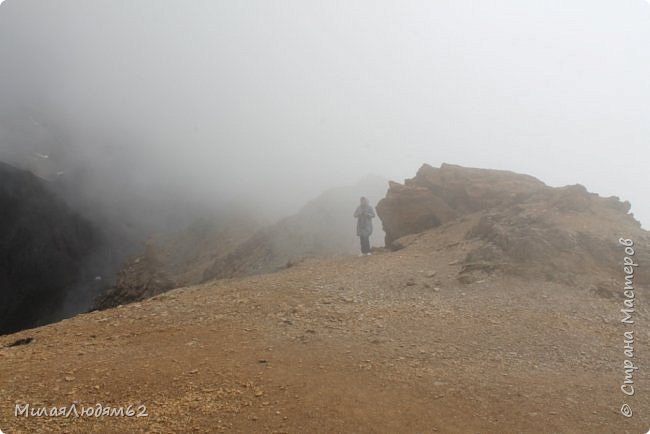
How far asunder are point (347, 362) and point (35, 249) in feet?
102

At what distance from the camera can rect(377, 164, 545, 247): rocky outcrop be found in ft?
47.9

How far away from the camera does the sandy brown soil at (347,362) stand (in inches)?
188

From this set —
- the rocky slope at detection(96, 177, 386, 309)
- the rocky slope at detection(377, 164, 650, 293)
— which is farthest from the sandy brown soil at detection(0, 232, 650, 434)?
the rocky slope at detection(96, 177, 386, 309)

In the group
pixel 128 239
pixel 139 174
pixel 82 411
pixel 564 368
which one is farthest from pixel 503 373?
pixel 139 174

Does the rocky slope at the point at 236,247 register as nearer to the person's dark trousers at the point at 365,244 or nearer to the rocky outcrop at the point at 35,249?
the rocky outcrop at the point at 35,249

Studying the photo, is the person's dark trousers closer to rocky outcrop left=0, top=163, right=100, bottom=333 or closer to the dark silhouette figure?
the dark silhouette figure

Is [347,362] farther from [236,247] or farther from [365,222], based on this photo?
[236,247]

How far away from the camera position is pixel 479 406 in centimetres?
505

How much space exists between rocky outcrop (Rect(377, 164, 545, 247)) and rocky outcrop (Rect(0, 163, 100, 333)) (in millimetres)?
21383

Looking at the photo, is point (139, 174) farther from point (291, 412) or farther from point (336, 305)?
point (291, 412)

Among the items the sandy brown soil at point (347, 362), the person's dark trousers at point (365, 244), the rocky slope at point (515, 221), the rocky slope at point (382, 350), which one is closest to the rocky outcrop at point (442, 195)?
the rocky slope at point (515, 221)

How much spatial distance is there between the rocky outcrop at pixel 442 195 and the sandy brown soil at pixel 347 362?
20.0ft

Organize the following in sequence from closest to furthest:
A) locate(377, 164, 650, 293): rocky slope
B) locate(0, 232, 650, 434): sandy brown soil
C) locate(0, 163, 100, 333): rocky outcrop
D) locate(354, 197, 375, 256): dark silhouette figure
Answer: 1. locate(0, 232, 650, 434): sandy brown soil
2. locate(377, 164, 650, 293): rocky slope
3. locate(354, 197, 375, 256): dark silhouette figure
4. locate(0, 163, 100, 333): rocky outcrop

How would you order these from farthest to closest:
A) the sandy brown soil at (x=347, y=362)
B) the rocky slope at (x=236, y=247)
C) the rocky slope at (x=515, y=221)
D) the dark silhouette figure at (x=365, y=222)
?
1. the rocky slope at (x=236, y=247)
2. the dark silhouette figure at (x=365, y=222)
3. the rocky slope at (x=515, y=221)
4. the sandy brown soil at (x=347, y=362)
